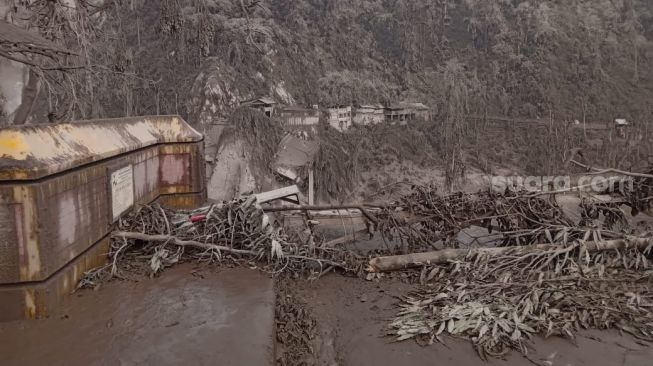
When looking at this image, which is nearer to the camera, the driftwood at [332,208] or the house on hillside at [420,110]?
the driftwood at [332,208]

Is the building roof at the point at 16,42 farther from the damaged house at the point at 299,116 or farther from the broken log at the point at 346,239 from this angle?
the damaged house at the point at 299,116

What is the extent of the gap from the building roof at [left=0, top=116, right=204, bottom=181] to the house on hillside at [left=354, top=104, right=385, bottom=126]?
30.6 meters

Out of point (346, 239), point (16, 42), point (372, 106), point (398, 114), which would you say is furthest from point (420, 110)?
point (16, 42)

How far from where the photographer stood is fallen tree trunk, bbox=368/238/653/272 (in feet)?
15.9

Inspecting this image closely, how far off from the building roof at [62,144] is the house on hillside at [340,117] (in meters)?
28.7

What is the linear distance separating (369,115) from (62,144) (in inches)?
1311

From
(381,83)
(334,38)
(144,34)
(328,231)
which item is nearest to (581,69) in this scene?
(381,83)

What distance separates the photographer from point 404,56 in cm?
4516

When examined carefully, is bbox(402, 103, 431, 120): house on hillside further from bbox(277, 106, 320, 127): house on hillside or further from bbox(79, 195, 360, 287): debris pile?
bbox(79, 195, 360, 287): debris pile

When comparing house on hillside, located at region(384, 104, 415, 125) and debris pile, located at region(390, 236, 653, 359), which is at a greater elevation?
house on hillside, located at region(384, 104, 415, 125)

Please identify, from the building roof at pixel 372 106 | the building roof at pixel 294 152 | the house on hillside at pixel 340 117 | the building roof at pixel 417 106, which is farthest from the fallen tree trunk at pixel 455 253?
the building roof at pixel 417 106

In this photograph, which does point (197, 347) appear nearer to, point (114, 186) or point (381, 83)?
point (114, 186)

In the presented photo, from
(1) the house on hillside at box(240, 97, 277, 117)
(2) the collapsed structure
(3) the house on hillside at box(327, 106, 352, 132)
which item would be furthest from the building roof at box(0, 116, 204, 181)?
(3) the house on hillside at box(327, 106, 352, 132)

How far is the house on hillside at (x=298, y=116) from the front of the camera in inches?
1217
